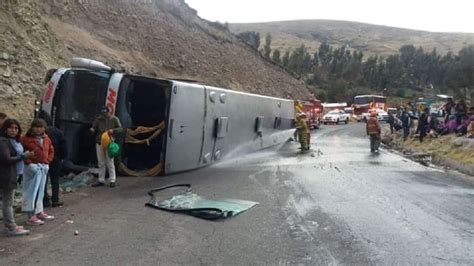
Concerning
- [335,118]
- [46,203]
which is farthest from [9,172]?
[335,118]

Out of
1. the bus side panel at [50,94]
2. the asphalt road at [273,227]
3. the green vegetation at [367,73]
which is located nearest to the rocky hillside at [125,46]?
the bus side panel at [50,94]

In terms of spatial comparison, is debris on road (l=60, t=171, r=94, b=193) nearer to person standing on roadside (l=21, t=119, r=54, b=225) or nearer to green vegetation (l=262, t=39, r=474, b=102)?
person standing on roadside (l=21, t=119, r=54, b=225)

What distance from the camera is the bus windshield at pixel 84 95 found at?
1198cm

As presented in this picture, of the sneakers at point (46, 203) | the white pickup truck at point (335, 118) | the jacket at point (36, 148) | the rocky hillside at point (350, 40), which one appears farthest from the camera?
the rocky hillside at point (350, 40)

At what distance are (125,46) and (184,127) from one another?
27652mm

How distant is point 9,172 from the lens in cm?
675

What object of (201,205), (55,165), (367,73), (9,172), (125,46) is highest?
(367,73)

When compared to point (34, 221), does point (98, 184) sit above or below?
below

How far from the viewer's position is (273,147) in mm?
22281

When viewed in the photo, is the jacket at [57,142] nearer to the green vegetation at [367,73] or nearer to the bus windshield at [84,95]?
the bus windshield at [84,95]

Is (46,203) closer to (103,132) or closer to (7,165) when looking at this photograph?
(7,165)

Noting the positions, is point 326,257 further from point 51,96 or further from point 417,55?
point 417,55

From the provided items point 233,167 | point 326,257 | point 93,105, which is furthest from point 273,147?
point 326,257

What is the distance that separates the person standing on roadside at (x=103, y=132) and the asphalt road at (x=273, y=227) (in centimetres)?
41
